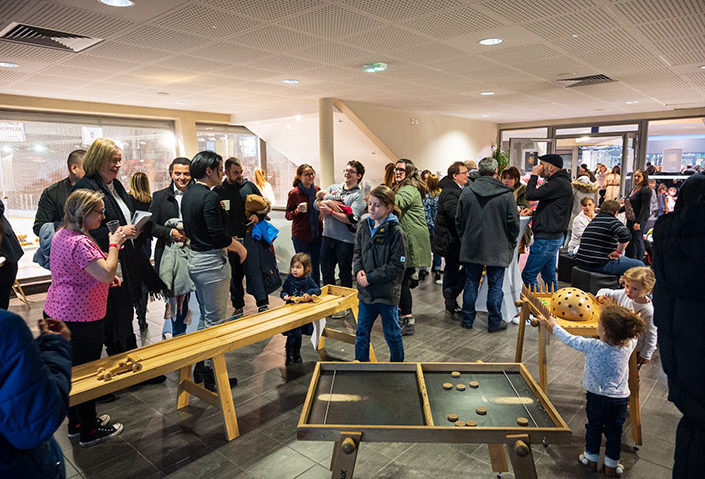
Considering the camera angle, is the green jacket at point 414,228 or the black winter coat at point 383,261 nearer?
the black winter coat at point 383,261

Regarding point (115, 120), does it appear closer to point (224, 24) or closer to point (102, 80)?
point (102, 80)

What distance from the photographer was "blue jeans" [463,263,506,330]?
14.3 ft

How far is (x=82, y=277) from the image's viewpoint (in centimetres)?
238

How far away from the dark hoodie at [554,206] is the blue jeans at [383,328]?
2.17 metres

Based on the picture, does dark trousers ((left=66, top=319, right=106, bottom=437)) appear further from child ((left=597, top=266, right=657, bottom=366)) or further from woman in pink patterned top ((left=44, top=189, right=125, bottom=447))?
child ((left=597, top=266, right=657, bottom=366))

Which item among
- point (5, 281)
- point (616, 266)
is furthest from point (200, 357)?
point (616, 266)

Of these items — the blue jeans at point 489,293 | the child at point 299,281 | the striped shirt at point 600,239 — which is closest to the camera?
the child at point 299,281

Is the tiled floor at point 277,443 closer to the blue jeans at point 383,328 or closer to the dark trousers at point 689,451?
the blue jeans at point 383,328

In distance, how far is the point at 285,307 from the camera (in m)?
3.25

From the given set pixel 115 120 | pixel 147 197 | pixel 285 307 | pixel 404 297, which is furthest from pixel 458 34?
pixel 115 120

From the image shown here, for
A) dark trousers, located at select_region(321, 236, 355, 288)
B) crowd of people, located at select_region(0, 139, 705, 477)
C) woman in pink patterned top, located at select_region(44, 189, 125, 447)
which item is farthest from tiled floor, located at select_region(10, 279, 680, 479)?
dark trousers, located at select_region(321, 236, 355, 288)

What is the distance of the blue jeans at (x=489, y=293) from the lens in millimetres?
4348

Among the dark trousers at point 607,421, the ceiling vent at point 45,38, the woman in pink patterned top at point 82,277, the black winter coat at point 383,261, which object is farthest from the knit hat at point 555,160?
the ceiling vent at point 45,38

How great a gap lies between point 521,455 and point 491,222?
9.24ft
